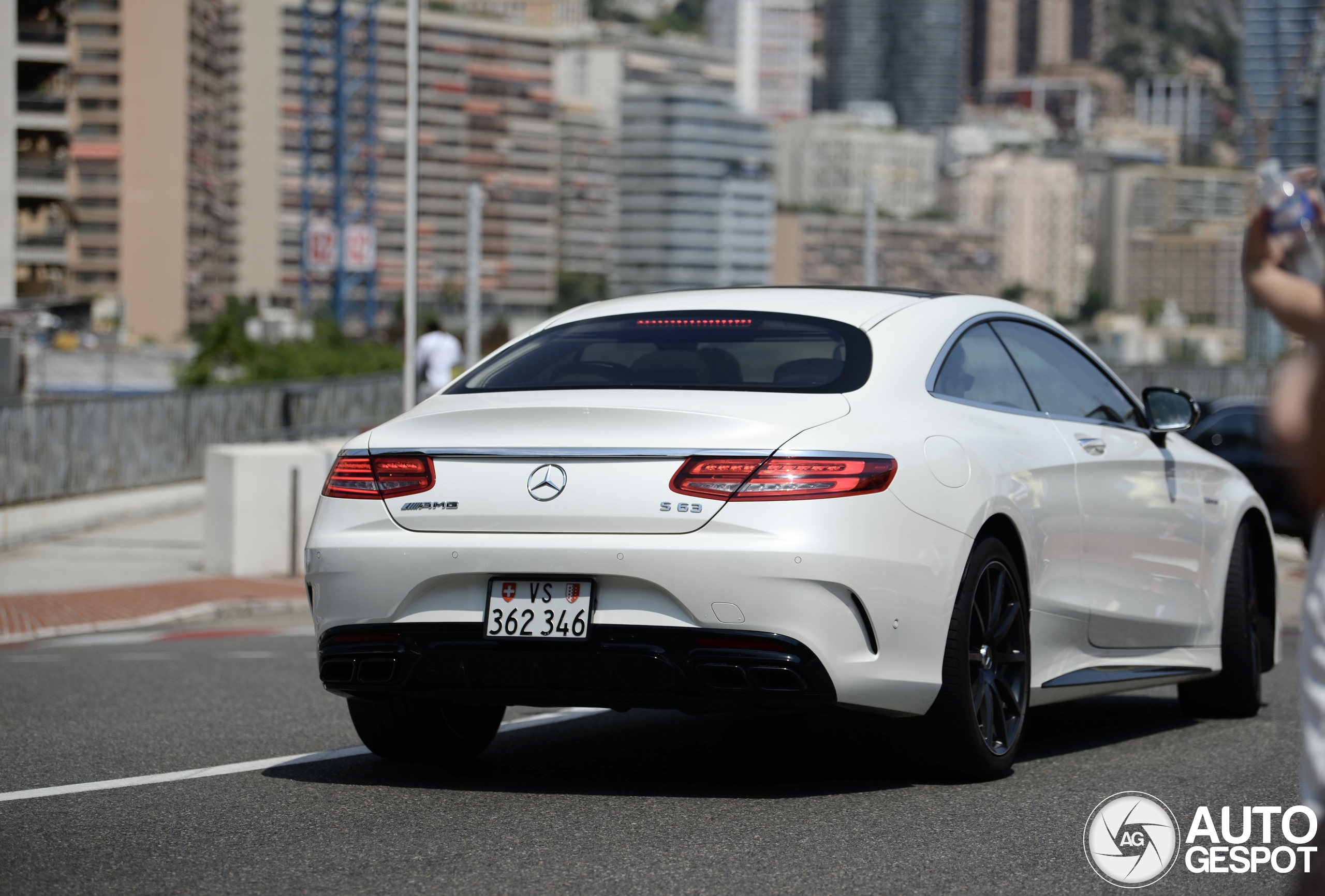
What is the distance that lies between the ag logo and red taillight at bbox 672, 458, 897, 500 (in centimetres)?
109

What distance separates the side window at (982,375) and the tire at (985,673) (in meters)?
0.53

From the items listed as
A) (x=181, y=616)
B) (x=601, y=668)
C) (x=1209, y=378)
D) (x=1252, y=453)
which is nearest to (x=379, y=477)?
(x=601, y=668)

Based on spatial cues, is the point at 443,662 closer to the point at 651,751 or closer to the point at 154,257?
the point at 651,751

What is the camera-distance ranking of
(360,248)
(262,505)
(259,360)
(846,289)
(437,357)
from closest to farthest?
1. (846,289)
2. (262,505)
3. (437,357)
4. (259,360)
5. (360,248)

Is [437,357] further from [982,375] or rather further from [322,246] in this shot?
[322,246]

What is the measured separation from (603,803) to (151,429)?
60.9 feet

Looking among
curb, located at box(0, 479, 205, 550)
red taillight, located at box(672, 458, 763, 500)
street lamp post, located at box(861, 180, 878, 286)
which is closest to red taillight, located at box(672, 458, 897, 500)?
red taillight, located at box(672, 458, 763, 500)

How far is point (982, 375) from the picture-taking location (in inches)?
236

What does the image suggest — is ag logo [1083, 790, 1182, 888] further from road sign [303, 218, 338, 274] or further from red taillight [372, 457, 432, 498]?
road sign [303, 218, 338, 274]

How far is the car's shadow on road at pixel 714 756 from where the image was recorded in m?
5.48

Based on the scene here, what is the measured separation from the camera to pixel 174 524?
68.0 ft

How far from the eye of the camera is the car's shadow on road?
5484 millimetres

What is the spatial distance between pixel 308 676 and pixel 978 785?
13.9 feet

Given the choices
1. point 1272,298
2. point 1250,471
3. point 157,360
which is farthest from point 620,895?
point 157,360
